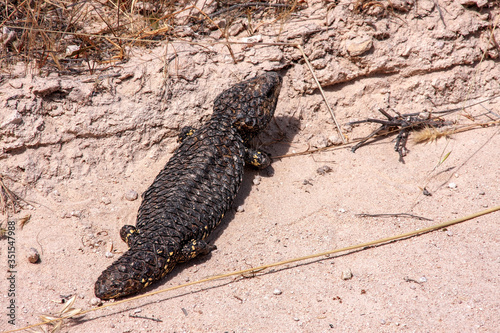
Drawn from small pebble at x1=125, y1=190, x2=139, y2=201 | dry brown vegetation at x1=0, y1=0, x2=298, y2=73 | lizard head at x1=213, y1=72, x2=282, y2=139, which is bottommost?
small pebble at x1=125, y1=190, x2=139, y2=201

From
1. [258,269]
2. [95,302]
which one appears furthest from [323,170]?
[95,302]

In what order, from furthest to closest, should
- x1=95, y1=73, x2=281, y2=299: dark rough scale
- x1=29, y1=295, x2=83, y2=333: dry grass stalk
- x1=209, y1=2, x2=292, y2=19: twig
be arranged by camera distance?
x1=209, y1=2, x2=292, y2=19: twig, x1=95, y1=73, x2=281, y2=299: dark rough scale, x1=29, y1=295, x2=83, y2=333: dry grass stalk

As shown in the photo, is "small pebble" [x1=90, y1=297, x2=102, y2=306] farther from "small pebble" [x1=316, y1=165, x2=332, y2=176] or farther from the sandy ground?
"small pebble" [x1=316, y1=165, x2=332, y2=176]

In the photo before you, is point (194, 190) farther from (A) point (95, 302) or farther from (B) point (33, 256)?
(B) point (33, 256)

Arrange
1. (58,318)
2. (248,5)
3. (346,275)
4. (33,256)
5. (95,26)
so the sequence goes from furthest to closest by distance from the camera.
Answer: (248,5) → (95,26) → (33,256) → (346,275) → (58,318)

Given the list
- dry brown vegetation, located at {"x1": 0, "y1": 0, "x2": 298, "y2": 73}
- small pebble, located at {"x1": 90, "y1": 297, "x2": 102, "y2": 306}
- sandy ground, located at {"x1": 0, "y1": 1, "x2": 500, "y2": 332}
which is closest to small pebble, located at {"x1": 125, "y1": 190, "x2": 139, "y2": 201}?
sandy ground, located at {"x1": 0, "y1": 1, "x2": 500, "y2": 332}

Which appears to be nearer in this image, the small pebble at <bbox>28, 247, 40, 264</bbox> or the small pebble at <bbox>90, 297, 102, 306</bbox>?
the small pebble at <bbox>90, 297, 102, 306</bbox>

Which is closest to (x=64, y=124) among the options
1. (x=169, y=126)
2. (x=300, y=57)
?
(x=169, y=126)
